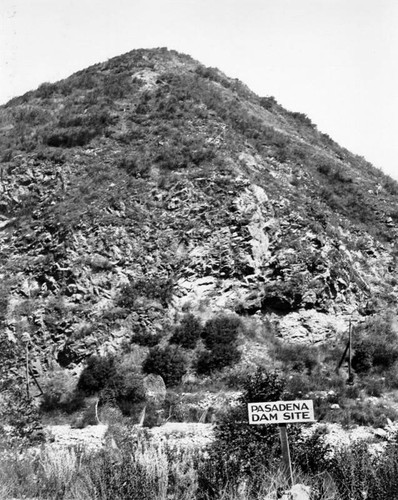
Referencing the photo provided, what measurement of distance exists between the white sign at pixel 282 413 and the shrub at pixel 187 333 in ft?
46.9

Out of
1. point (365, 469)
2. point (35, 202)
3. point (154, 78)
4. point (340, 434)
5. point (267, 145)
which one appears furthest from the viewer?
point (154, 78)

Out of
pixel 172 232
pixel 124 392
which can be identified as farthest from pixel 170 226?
pixel 124 392

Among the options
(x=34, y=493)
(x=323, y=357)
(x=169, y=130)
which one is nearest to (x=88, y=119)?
(x=169, y=130)

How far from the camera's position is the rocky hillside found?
71.3ft

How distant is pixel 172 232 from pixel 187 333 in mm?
6754

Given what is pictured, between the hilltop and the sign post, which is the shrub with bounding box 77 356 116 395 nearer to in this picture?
the hilltop

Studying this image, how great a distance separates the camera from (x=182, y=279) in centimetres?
2331

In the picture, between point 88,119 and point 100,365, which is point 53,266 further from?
point 88,119

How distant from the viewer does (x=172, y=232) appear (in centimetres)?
2541

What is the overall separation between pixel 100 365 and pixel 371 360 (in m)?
10.8

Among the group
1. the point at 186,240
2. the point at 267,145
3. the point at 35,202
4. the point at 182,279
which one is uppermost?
the point at 267,145

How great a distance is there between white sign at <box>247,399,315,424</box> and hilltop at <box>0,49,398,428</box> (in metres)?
13.6

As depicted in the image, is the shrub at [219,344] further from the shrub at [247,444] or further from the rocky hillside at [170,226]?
the shrub at [247,444]

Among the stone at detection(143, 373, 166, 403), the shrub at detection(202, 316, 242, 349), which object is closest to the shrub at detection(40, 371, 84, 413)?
the stone at detection(143, 373, 166, 403)
